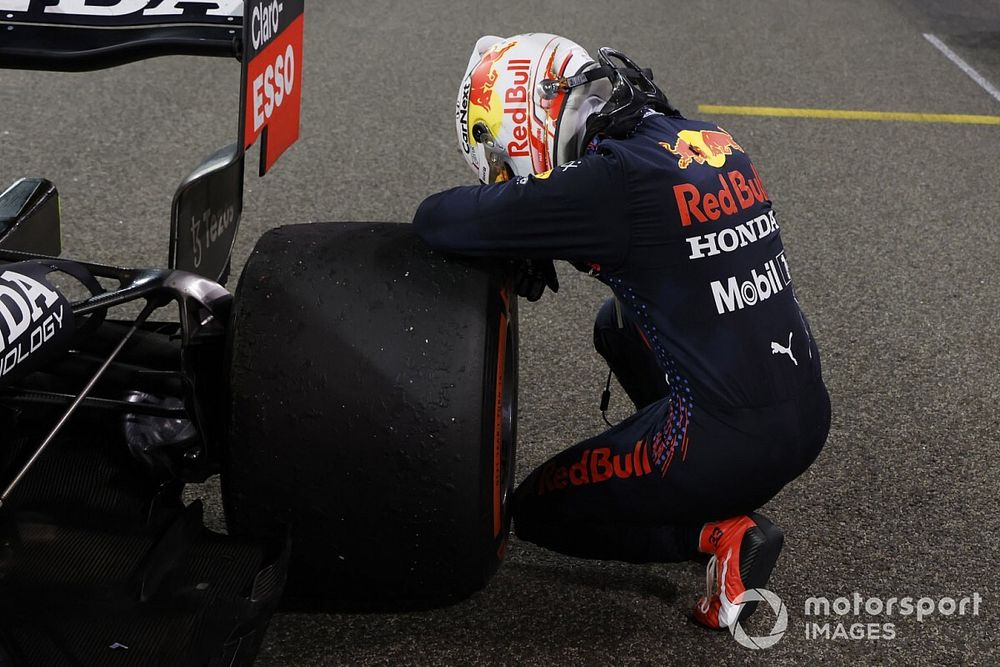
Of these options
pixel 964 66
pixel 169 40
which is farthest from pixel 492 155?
pixel 964 66

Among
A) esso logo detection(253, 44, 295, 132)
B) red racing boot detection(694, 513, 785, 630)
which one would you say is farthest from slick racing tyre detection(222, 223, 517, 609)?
red racing boot detection(694, 513, 785, 630)

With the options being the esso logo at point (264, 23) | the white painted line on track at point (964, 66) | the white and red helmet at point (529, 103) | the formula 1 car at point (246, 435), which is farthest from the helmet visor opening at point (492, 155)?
the white painted line on track at point (964, 66)

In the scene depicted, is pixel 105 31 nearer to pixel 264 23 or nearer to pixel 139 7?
pixel 139 7

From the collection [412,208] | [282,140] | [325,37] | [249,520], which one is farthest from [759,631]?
[325,37]

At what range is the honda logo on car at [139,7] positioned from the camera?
76.8 inches

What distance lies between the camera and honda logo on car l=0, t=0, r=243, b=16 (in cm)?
195

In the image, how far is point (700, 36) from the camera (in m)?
6.48

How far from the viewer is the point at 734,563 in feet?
6.84

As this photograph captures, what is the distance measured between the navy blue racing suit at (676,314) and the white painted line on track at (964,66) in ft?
13.7

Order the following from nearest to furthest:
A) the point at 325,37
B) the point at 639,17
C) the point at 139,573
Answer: the point at 139,573 < the point at 325,37 < the point at 639,17

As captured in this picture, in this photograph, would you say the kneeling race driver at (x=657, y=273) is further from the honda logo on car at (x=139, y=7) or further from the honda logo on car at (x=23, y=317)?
the honda logo on car at (x=23, y=317)

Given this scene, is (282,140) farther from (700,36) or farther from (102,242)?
(700,36)

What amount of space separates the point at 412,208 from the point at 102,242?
40.5 inches

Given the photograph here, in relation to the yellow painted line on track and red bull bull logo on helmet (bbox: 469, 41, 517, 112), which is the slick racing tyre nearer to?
red bull bull logo on helmet (bbox: 469, 41, 517, 112)
